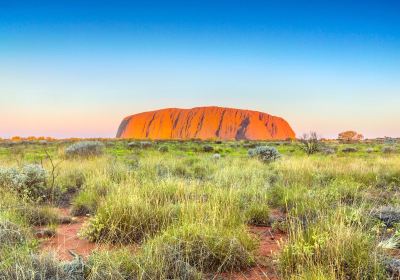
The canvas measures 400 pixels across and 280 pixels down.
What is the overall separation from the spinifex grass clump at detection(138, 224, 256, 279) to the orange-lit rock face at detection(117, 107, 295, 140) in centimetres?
12332

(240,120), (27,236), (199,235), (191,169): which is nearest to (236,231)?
(199,235)

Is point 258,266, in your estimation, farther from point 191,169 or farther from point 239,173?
point 191,169

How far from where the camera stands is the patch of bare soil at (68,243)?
13.5 feet

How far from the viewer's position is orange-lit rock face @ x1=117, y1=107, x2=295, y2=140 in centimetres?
13062

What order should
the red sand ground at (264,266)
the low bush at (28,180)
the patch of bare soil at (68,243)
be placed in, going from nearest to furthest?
1. the red sand ground at (264,266)
2. the patch of bare soil at (68,243)
3. the low bush at (28,180)

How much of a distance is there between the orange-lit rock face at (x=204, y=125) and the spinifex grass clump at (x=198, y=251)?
405 ft

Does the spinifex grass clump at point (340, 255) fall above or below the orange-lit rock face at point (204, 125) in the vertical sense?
below

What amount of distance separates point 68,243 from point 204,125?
129393 mm

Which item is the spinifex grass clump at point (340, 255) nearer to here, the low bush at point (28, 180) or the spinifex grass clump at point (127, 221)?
the spinifex grass clump at point (127, 221)

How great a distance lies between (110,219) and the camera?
15.8 feet

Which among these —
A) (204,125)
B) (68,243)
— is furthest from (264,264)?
(204,125)

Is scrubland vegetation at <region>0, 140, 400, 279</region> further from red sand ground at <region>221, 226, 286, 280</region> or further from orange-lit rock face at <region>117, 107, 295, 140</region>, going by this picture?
orange-lit rock face at <region>117, 107, 295, 140</region>

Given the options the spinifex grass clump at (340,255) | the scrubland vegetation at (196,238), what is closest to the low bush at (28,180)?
the scrubland vegetation at (196,238)

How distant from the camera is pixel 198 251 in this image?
12.4 feet
